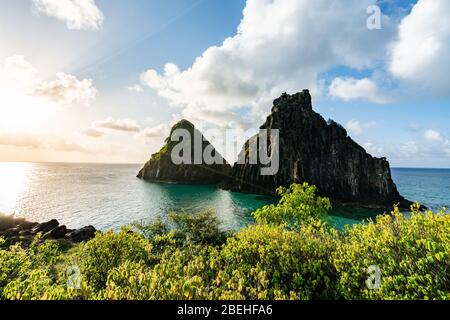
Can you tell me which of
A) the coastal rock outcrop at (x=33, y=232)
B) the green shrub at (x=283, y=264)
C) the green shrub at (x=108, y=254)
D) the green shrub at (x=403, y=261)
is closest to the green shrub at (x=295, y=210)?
the green shrub at (x=283, y=264)

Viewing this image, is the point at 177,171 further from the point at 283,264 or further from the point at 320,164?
the point at 283,264

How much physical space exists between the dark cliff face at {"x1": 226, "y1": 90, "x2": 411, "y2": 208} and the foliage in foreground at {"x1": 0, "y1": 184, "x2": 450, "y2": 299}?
80094 millimetres

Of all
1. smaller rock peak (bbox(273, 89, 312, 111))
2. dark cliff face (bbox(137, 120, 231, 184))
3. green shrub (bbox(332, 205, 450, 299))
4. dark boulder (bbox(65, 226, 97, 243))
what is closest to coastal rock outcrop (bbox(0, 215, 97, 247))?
dark boulder (bbox(65, 226, 97, 243))

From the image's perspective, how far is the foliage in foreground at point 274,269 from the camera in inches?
300

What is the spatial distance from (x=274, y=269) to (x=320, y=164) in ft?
306

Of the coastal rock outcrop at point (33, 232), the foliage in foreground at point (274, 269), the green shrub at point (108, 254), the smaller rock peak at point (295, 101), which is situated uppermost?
the smaller rock peak at point (295, 101)

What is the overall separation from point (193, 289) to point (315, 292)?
6482 mm

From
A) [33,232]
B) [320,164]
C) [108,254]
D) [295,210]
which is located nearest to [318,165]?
[320,164]

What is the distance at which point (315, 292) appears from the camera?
1059 centimetres

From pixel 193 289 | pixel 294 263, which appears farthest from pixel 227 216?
pixel 193 289

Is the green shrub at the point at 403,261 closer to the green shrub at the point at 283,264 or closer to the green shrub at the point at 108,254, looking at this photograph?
the green shrub at the point at 283,264
